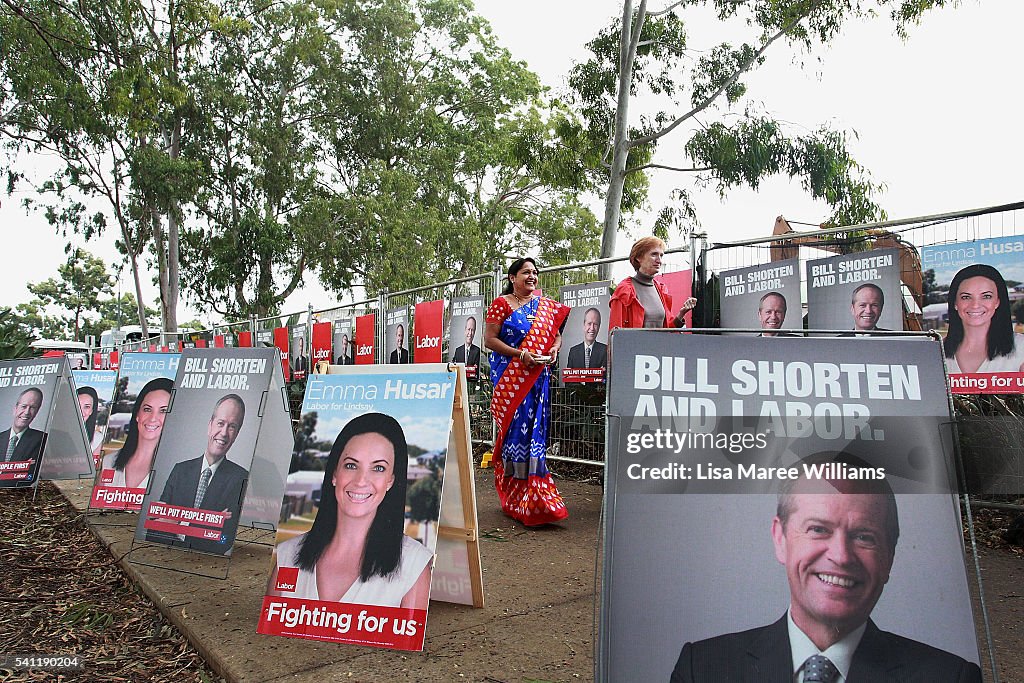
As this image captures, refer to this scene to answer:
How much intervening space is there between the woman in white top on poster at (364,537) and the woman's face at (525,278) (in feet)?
7.27

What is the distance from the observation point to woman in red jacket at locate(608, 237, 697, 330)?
498cm

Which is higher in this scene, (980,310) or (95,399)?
(980,310)

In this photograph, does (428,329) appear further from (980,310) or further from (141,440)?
(980,310)

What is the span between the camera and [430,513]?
312 cm

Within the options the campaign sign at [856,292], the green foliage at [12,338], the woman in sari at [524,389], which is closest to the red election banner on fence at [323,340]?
the green foliage at [12,338]

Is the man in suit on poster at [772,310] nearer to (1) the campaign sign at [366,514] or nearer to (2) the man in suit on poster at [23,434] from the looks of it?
Answer: (1) the campaign sign at [366,514]

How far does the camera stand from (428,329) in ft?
31.6

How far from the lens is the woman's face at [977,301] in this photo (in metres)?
4.43

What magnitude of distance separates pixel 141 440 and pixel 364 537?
3.09m

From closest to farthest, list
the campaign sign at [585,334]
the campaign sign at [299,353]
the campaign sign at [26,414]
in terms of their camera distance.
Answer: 1. the campaign sign at [26,414]
2. the campaign sign at [585,334]
3. the campaign sign at [299,353]

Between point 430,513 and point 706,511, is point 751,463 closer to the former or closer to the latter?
point 706,511

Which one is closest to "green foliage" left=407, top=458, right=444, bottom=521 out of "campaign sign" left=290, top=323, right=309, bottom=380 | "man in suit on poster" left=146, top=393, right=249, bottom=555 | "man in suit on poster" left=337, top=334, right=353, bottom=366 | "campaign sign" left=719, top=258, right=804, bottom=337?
"man in suit on poster" left=146, top=393, right=249, bottom=555

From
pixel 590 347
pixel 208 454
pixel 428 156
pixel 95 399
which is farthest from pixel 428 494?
pixel 428 156

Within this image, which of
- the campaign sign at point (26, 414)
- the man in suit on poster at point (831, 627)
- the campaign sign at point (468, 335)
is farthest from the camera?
the campaign sign at point (468, 335)
